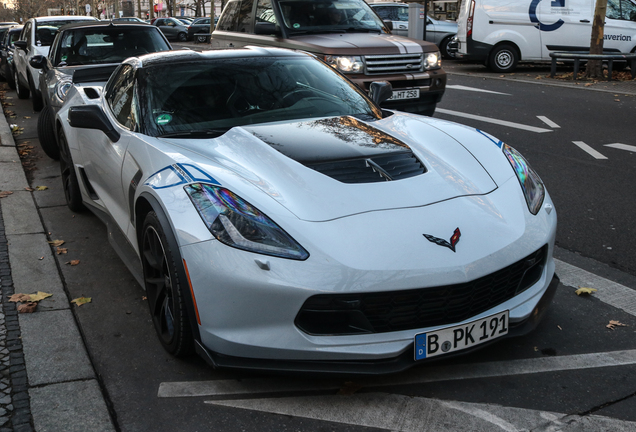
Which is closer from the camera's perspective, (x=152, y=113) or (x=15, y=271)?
(x=152, y=113)

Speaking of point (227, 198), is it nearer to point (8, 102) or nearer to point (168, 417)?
point (168, 417)

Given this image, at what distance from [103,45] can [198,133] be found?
5841 mm

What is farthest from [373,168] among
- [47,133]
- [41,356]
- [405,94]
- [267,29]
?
[267,29]

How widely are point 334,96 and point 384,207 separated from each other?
5.33 ft

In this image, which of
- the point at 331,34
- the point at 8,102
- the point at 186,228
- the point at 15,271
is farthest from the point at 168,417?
the point at 8,102

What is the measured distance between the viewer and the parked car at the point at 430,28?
21031 millimetres

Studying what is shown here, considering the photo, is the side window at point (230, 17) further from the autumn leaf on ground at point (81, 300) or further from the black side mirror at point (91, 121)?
the autumn leaf on ground at point (81, 300)

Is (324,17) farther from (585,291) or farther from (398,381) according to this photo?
(398,381)

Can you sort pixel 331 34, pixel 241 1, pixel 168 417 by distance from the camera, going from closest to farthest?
1. pixel 168 417
2. pixel 331 34
3. pixel 241 1

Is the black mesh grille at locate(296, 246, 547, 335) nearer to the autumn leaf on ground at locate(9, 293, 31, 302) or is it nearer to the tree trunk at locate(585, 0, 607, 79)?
the autumn leaf on ground at locate(9, 293, 31, 302)

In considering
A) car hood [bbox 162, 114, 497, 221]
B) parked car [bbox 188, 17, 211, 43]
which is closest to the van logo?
car hood [bbox 162, 114, 497, 221]

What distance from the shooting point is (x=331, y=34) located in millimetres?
9562

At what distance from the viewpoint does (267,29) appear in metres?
9.91

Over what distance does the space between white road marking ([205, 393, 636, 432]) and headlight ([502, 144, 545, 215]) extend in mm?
982
